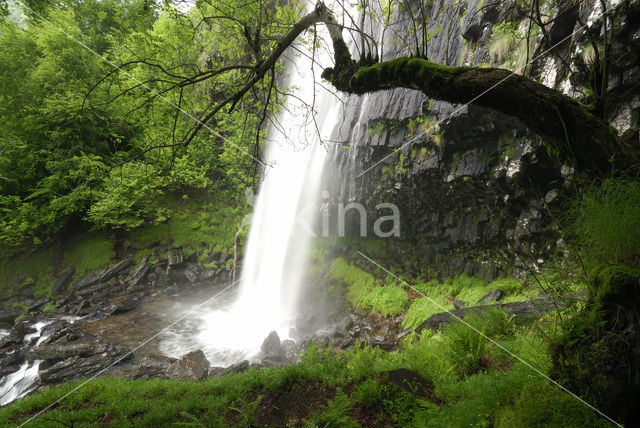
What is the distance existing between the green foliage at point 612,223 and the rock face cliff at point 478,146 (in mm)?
1656

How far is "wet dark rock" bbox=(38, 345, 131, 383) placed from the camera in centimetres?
719

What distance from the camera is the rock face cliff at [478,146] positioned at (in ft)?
14.6

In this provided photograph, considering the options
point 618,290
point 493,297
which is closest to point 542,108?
point 618,290

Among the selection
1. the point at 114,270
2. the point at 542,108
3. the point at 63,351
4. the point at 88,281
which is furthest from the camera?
the point at 114,270

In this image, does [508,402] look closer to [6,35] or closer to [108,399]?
[108,399]

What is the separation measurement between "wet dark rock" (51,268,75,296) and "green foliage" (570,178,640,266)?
17558 millimetres

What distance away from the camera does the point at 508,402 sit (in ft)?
6.59

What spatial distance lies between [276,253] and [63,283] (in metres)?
9.97

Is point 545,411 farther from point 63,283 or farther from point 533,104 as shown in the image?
point 63,283

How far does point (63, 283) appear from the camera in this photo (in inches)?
500

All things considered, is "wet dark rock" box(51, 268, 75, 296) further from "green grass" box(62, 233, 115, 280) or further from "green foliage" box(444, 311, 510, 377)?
"green foliage" box(444, 311, 510, 377)

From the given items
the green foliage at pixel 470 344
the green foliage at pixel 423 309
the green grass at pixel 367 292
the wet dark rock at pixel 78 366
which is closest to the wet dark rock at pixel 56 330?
the wet dark rock at pixel 78 366

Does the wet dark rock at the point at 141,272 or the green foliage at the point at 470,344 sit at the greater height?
the green foliage at the point at 470,344

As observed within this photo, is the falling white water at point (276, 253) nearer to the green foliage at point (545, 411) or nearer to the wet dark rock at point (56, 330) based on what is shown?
the wet dark rock at point (56, 330)
